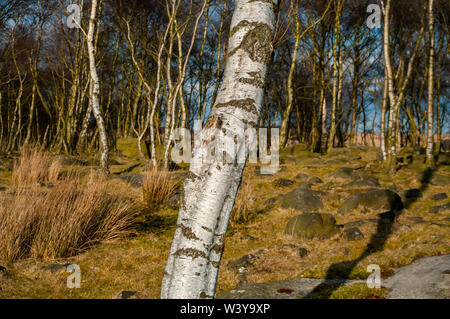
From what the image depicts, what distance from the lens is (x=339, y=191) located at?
23.8ft

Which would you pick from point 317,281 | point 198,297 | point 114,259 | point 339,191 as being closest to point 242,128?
point 198,297

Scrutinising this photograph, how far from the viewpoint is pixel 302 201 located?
6488 mm

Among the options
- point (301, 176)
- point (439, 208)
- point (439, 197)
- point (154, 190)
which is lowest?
point (439, 208)

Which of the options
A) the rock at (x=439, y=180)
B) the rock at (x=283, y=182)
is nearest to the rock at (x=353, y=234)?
the rock at (x=283, y=182)

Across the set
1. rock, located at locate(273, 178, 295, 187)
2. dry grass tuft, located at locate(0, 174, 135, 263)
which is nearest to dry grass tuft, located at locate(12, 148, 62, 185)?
dry grass tuft, located at locate(0, 174, 135, 263)

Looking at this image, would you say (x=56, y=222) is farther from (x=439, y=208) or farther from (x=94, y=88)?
(x=439, y=208)

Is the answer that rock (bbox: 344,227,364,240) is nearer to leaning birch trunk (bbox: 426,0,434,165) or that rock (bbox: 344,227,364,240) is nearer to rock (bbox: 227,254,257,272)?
rock (bbox: 227,254,257,272)

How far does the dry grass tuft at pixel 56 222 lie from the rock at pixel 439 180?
699 centimetres

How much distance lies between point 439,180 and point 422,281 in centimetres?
592

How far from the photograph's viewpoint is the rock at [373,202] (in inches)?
247

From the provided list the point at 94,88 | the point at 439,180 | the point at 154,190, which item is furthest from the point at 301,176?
the point at 94,88

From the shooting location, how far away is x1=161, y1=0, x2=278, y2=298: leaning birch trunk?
148cm

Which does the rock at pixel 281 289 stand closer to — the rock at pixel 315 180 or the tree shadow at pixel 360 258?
the tree shadow at pixel 360 258

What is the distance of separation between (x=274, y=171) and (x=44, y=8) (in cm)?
1273
